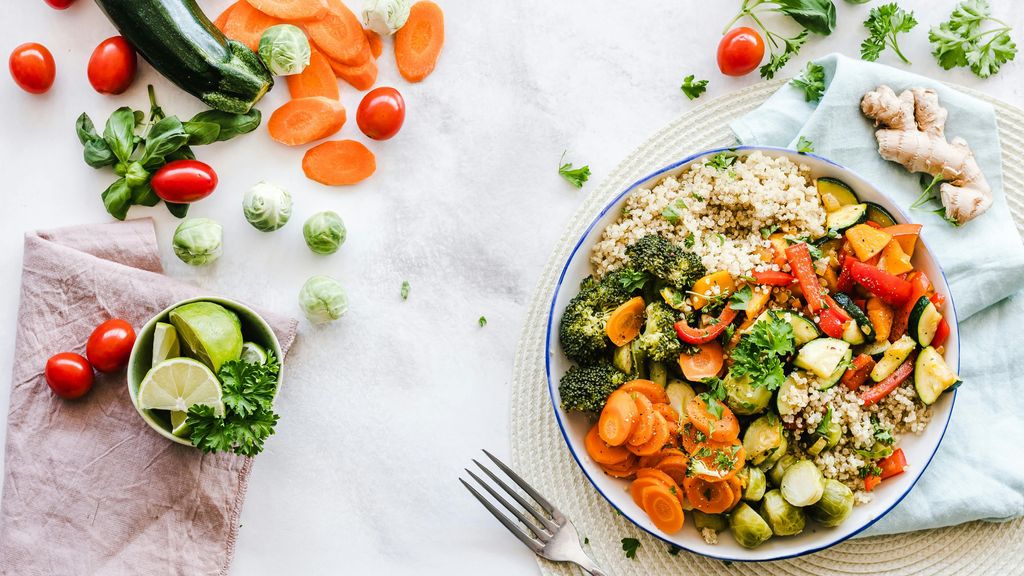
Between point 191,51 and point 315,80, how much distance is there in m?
0.53

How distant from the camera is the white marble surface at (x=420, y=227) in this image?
11.6 ft

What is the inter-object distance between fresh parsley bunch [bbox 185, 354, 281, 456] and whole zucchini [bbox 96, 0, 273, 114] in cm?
125

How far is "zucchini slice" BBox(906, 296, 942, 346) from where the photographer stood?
9.58ft

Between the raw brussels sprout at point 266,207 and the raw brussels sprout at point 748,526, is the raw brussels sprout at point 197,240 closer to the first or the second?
the raw brussels sprout at point 266,207

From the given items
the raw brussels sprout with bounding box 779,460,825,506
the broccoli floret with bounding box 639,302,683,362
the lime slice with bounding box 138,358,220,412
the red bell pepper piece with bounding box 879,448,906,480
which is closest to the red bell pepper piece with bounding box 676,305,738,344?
the broccoli floret with bounding box 639,302,683,362

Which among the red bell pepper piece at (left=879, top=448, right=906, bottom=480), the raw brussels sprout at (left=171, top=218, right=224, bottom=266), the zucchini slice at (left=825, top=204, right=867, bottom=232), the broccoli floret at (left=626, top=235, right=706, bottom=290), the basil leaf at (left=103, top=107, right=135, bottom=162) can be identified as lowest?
the red bell pepper piece at (left=879, top=448, right=906, bottom=480)

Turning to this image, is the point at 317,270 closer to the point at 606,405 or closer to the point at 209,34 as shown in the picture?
the point at 209,34

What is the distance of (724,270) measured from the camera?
9.83ft

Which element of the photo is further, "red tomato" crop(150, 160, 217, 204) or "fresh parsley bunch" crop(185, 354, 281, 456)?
"red tomato" crop(150, 160, 217, 204)

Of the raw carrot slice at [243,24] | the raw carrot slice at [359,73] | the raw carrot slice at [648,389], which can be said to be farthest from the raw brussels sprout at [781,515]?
the raw carrot slice at [243,24]

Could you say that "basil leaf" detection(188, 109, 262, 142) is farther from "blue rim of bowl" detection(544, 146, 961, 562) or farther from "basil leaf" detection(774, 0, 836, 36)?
"basil leaf" detection(774, 0, 836, 36)

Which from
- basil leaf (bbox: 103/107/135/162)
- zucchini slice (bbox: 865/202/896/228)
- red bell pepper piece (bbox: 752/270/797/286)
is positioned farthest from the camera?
basil leaf (bbox: 103/107/135/162)

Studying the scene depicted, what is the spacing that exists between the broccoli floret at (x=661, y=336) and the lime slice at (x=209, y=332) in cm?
160

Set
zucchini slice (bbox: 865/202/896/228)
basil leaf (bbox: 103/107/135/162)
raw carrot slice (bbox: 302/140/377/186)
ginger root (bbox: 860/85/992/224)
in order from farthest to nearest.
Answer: raw carrot slice (bbox: 302/140/377/186) < basil leaf (bbox: 103/107/135/162) < ginger root (bbox: 860/85/992/224) < zucchini slice (bbox: 865/202/896/228)
